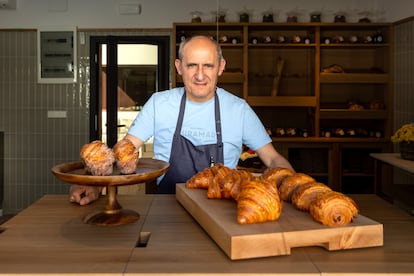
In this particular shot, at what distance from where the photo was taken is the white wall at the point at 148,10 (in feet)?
19.3

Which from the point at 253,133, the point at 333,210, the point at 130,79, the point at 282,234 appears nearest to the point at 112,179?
the point at 282,234

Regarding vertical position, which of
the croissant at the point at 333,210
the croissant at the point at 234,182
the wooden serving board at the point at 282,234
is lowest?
the wooden serving board at the point at 282,234

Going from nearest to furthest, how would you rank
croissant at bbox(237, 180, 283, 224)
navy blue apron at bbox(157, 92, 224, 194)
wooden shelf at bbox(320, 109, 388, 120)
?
1. croissant at bbox(237, 180, 283, 224)
2. navy blue apron at bbox(157, 92, 224, 194)
3. wooden shelf at bbox(320, 109, 388, 120)

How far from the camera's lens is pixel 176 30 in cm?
567

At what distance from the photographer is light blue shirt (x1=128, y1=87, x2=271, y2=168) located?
2.59 metres

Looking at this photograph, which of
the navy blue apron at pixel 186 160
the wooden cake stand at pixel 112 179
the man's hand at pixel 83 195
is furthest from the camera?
the navy blue apron at pixel 186 160

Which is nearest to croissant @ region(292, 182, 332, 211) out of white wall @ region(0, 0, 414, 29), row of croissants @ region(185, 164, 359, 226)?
row of croissants @ region(185, 164, 359, 226)

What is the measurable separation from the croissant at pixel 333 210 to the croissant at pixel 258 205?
11cm

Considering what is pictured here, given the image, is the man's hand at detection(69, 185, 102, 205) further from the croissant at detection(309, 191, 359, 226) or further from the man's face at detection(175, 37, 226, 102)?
the croissant at detection(309, 191, 359, 226)

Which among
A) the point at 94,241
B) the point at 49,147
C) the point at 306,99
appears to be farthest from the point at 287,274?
the point at 49,147

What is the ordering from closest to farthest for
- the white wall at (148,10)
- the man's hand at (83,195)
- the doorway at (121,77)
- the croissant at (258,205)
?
the croissant at (258,205), the man's hand at (83,195), the white wall at (148,10), the doorway at (121,77)

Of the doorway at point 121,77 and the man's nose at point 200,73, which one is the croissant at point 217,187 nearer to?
the man's nose at point 200,73

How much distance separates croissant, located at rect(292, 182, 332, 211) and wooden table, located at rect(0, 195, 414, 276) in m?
0.16

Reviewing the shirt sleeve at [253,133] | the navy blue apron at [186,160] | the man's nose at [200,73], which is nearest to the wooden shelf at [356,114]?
the shirt sleeve at [253,133]
